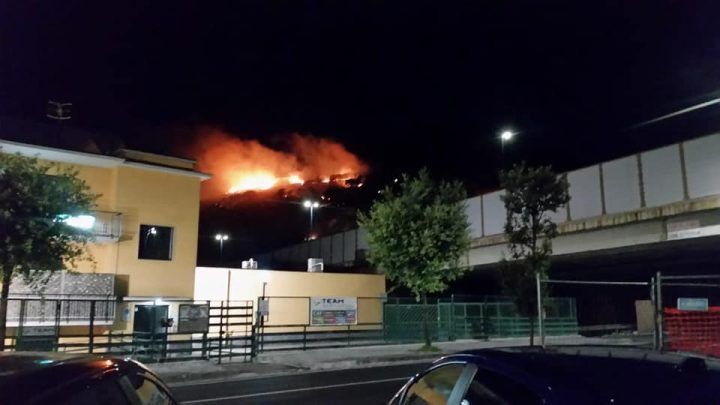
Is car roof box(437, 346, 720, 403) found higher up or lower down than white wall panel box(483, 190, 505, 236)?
lower down

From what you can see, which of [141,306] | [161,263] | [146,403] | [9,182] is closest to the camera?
[146,403]

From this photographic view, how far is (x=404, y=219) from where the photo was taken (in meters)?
22.8

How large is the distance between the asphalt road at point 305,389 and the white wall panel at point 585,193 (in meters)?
11.8

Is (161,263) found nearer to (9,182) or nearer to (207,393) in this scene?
(9,182)

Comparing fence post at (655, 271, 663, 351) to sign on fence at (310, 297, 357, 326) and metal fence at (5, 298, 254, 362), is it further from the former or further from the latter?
sign on fence at (310, 297, 357, 326)

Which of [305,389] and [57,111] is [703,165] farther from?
[57,111]

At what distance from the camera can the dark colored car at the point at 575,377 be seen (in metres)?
2.81

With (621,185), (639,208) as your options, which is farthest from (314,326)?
(639,208)

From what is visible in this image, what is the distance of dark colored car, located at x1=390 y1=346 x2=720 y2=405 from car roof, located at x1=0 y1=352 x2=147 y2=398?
1.94 m

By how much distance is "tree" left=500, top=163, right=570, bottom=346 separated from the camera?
21.0 m

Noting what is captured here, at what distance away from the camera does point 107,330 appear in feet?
69.7

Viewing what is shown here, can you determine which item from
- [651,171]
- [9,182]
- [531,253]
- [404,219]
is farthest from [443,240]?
[9,182]

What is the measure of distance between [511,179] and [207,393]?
44.4ft

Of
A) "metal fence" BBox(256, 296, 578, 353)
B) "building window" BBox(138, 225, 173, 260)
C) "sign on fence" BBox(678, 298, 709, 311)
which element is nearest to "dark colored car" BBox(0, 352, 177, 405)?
"sign on fence" BBox(678, 298, 709, 311)
